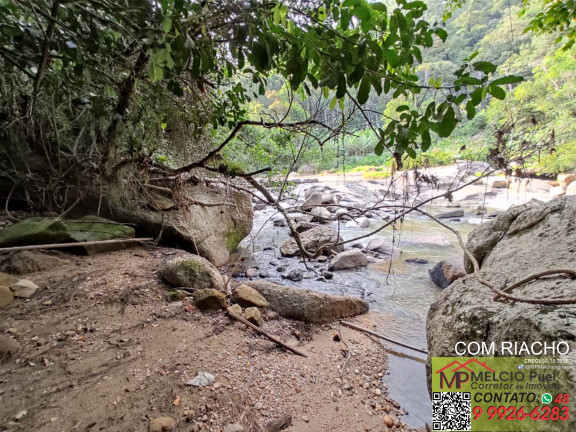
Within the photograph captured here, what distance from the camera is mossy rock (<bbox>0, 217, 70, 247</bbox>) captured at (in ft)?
8.38

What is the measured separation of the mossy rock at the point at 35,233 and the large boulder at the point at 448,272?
205 inches

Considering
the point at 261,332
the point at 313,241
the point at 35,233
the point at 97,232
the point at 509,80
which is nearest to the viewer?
the point at 509,80

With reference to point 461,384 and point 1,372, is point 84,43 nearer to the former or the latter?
point 1,372

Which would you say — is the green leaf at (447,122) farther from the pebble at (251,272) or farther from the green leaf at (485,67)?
the pebble at (251,272)

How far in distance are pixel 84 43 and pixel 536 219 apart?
120 inches

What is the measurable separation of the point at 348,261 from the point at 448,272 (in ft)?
5.73

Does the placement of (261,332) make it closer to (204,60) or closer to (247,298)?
(247,298)

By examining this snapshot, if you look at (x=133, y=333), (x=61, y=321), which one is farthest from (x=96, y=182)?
(x=133, y=333)

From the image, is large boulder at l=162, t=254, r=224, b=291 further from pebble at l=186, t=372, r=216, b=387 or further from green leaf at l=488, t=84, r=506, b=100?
green leaf at l=488, t=84, r=506, b=100

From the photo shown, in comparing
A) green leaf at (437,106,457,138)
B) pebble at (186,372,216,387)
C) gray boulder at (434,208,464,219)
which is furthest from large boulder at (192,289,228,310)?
gray boulder at (434,208,464,219)

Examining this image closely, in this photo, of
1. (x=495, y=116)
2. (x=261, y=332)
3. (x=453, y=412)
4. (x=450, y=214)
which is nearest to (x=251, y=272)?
(x=261, y=332)

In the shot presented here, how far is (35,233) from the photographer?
2.63 meters

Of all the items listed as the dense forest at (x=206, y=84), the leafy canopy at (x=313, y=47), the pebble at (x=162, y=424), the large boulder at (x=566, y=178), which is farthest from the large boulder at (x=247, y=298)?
the large boulder at (x=566, y=178)

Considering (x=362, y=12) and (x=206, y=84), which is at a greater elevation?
(x=206, y=84)
